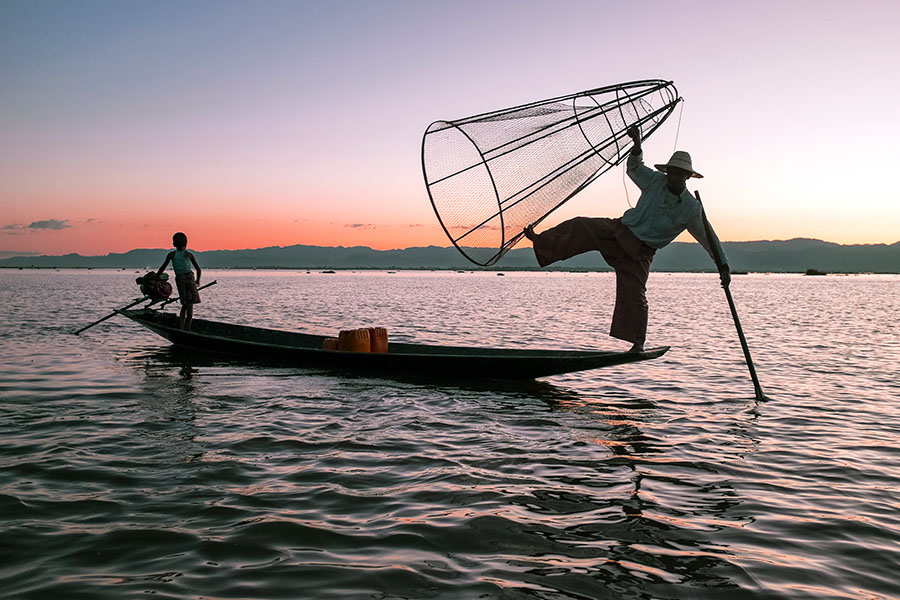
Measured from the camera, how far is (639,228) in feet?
28.0

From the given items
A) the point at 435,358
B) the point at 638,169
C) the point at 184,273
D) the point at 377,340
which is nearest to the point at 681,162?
the point at 638,169

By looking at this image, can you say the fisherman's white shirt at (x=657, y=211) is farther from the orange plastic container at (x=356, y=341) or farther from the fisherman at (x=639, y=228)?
the orange plastic container at (x=356, y=341)

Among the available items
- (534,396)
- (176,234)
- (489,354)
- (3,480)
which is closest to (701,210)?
(534,396)

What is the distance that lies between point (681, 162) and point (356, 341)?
6.98 meters

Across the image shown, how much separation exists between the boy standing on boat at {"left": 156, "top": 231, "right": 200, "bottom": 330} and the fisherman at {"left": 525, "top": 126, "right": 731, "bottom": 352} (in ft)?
30.7

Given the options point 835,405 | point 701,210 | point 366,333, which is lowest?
point 835,405

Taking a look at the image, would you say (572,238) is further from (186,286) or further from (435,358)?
(186,286)

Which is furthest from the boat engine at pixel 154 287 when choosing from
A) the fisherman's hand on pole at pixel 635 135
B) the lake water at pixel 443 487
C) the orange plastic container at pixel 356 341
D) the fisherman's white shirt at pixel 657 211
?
the fisherman's hand on pole at pixel 635 135

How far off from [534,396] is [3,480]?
728 cm

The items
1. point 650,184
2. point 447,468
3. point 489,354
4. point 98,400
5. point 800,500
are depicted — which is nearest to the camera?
point 800,500

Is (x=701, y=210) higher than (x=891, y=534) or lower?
higher

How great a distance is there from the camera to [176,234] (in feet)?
47.3

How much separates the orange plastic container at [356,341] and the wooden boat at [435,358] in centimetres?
36

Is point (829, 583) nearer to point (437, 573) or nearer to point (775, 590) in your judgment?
point (775, 590)
